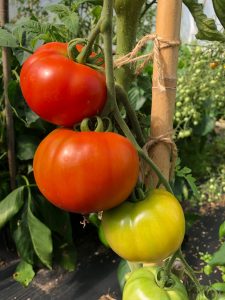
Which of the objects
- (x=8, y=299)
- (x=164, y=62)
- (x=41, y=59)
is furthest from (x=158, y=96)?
(x=8, y=299)

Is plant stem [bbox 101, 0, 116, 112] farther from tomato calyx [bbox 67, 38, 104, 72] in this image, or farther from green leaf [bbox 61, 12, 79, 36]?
green leaf [bbox 61, 12, 79, 36]

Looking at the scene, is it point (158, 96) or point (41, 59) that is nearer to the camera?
point (41, 59)

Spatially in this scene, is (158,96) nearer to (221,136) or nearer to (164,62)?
(164,62)

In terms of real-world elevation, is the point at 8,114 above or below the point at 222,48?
below

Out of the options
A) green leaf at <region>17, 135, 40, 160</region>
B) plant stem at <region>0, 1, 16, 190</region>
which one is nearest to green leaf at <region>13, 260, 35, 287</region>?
plant stem at <region>0, 1, 16, 190</region>

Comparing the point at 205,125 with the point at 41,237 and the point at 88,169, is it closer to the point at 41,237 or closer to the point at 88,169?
the point at 41,237

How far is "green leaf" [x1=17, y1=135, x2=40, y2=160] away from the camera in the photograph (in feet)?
4.44

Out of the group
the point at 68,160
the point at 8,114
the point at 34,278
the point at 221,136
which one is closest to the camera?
the point at 68,160

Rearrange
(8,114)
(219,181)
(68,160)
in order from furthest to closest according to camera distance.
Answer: (219,181) → (8,114) → (68,160)

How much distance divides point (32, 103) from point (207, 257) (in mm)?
1050

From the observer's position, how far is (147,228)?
47 centimetres

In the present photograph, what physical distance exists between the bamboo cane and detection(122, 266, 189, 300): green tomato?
14cm

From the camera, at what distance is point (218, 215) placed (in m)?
2.04

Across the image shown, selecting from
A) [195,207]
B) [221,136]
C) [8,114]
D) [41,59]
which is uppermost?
[41,59]
